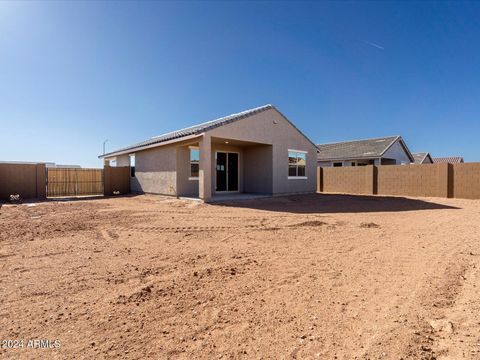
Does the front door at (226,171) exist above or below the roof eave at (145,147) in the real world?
below

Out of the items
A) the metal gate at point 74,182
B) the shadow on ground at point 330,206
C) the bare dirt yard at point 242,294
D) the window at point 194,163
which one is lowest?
the bare dirt yard at point 242,294

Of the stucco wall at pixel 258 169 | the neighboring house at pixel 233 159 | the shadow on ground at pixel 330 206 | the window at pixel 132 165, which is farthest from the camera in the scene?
the window at pixel 132 165

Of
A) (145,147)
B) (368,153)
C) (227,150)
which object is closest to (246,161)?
(227,150)

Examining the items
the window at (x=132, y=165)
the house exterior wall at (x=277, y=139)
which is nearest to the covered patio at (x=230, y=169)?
the house exterior wall at (x=277, y=139)

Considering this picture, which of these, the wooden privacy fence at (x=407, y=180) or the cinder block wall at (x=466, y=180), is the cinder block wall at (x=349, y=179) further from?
the cinder block wall at (x=466, y=180)

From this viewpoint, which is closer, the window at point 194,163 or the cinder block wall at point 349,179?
the window at point 194,163

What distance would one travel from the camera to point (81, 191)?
1673 cm

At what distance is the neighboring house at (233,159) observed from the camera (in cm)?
1262

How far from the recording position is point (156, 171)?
1490 cm

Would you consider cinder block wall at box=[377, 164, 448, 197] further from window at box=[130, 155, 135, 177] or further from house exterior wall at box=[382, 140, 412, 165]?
window at box=[130, 155, 135, 177]

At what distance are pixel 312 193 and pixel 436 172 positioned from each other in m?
7.00

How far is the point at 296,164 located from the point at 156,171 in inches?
331

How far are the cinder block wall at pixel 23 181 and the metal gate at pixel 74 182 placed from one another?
56 centimetres

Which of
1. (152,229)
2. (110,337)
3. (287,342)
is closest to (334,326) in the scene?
(287,342)
